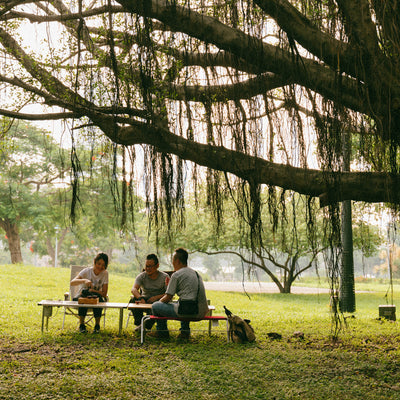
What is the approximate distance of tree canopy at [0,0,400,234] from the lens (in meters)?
3.88

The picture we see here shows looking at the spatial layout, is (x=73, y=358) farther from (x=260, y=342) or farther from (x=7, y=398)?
(x=260, y=342)

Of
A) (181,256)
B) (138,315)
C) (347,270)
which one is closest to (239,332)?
(181,256)

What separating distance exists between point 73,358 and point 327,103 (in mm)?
3770

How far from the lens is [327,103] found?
4.23m

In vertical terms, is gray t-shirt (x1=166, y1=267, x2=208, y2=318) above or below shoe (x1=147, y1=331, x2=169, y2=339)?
above

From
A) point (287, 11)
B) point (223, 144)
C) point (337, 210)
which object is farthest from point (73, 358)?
point (287, 11)

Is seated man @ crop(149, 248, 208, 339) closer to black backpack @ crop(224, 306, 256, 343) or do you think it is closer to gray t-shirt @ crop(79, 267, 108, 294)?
black backpack @ crop(224, 306, 256, 343)

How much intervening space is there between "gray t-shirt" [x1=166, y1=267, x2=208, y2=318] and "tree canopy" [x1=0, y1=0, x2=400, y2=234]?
165 cm

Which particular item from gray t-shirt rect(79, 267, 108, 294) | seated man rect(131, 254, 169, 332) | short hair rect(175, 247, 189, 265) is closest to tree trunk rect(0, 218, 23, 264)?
gray t-shirt rect(79, 267, 108, 294)

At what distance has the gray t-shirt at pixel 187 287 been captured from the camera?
5945 millimetres

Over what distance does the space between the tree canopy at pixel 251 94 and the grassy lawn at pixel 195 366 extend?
60.2 inches

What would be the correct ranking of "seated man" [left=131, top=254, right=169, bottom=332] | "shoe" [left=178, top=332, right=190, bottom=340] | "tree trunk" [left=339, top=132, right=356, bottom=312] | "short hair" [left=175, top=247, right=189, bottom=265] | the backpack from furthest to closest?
"tree trunk" [left=339, top=132, right=356, bottom=312]
"seated man" [left=131, top=254, right=169, bottom=332]
"shoe" [left=178, top=332, right=190, bottom=340]
the backpack
"short hair" [left=175, top=247, right=189, bottom=265]

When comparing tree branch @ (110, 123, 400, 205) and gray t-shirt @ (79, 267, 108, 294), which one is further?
gray t-shirt @ (79, 267, 108, 294)

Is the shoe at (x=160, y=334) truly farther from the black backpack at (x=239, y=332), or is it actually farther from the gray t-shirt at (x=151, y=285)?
the black backpack at (x=239, y=332)
